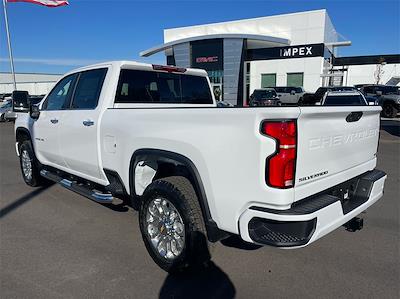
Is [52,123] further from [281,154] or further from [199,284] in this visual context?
[281,154]

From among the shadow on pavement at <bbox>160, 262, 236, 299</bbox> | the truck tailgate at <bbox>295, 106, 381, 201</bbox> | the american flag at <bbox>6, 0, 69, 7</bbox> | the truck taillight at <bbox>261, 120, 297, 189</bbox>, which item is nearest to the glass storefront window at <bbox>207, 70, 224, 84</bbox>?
the american flag at <bbox>6, 0, 69, 7</bbox>

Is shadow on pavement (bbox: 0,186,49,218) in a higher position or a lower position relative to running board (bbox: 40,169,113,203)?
lower

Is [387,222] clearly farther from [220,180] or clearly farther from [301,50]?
[301,50]

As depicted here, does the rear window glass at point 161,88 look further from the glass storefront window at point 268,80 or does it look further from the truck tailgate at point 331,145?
the glass storefront window at point 268,80

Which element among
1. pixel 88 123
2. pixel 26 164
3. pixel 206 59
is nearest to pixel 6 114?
pixel 26 164

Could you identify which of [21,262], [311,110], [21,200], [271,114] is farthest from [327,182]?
[21,200]

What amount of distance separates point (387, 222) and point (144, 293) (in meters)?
3.24

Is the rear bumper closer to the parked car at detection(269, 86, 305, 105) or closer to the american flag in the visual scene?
the american flag

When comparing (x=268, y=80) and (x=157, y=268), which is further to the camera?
(x=268, y=80)

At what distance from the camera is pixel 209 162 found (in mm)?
2633

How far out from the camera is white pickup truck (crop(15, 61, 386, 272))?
235 cm

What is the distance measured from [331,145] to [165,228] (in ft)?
5.44

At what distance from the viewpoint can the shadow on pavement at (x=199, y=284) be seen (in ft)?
9.31

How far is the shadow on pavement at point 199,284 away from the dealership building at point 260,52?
31.2m
